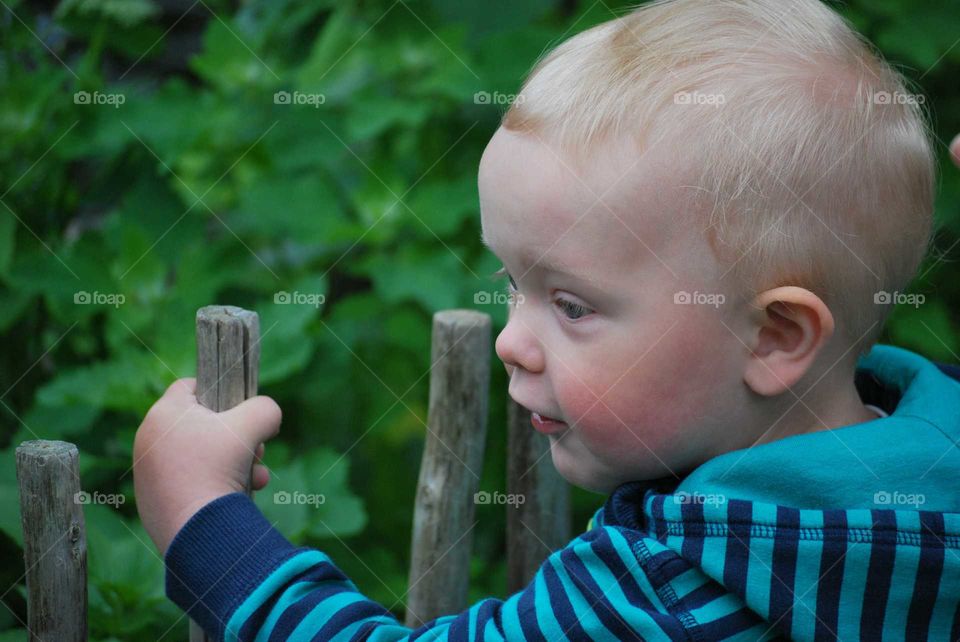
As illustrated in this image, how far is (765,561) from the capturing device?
3.57 feet

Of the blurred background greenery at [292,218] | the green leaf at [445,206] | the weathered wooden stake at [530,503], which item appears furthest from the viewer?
the green leaf at [445,206]

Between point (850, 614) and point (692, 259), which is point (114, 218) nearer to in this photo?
point (692, 259)

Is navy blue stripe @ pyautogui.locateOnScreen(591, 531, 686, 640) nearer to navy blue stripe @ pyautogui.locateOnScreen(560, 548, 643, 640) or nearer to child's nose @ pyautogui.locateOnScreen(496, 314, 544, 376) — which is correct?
navy blue stripe @ pyautogui.locateOnScreen(560, 548, 643, 640)

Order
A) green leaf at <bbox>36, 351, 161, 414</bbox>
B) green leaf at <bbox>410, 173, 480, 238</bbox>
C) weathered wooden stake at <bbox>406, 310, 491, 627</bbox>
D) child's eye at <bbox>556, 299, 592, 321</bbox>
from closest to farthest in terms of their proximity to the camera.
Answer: child's eye at <bbox>556, 299, 592, 321</bbox> < weathered wooden stake at <bbox>406, 310, 491, 627</bbox> < green leaf at <bbox>36, 351, 161, 414</bbox> < green leaf at <bbox>410, 173, 480, 238</bbox>

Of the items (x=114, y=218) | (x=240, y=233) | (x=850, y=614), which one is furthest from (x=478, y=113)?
→ (x=850, y=614)

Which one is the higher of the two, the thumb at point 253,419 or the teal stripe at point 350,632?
the thumb at point 253,419

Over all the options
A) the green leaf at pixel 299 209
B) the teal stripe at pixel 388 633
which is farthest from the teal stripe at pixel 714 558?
the green leaf at pixel 299 209

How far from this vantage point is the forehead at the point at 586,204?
3.71 feet

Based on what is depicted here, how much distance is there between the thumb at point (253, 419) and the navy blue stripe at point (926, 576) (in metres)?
0.78

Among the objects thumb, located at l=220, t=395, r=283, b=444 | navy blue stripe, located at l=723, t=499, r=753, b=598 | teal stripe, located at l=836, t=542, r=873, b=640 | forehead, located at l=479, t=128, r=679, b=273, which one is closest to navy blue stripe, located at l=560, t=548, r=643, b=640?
navy blue stripe, located at l=723, t=499, r=753, b=598

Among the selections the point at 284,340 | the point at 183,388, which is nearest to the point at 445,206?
the point at 284,340

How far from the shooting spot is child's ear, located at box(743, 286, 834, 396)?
3.82 feet

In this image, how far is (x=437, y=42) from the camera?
2.43 m

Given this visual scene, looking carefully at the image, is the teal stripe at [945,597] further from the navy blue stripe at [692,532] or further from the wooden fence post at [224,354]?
the wooden fence post at [224,354]
